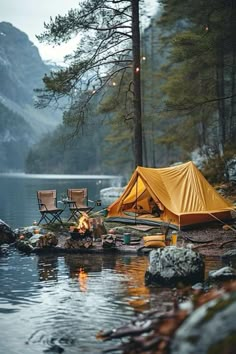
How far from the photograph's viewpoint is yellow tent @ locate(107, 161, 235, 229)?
15367mm

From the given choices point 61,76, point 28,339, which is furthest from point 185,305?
point 61,76

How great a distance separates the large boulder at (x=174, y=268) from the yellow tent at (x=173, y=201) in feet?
17.3

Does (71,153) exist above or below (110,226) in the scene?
above

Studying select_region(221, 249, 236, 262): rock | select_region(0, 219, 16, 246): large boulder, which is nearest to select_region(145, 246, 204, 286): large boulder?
select_region(221, 249, 236, 262): rock

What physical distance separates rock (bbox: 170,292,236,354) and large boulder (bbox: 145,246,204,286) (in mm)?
5773

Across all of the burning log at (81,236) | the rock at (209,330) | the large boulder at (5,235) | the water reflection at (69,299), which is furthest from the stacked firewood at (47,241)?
the rock at (209,330)

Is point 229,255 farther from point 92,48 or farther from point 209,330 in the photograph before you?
point 92,48

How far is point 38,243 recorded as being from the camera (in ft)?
43.9

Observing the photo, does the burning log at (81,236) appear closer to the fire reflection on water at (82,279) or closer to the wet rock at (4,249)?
the wet rock at (4,249)

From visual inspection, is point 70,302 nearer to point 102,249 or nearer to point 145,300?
point 145,300

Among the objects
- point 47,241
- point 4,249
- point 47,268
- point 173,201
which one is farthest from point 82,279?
point 173,201

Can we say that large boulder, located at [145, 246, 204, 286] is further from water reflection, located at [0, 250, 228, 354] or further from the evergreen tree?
the evergreen tree

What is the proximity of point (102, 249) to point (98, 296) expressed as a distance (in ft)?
14.4

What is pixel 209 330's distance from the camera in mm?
3336
